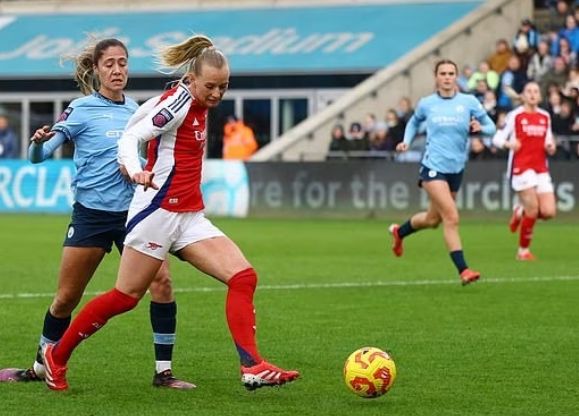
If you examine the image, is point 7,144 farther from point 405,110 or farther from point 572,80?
point 572,80

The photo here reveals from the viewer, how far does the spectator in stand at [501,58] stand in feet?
108

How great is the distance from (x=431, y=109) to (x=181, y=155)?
8139 millimetres

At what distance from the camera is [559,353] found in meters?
10.6

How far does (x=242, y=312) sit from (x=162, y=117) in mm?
1171

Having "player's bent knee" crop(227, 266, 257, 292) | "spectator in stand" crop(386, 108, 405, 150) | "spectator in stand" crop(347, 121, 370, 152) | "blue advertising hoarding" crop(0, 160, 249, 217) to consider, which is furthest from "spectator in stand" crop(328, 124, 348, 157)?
"player's bent knee" crop(227, 266, 257, 292)

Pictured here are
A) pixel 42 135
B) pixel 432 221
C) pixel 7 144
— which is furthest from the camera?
pixel 7 144

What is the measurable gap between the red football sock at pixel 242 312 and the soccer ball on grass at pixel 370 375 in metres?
0.54

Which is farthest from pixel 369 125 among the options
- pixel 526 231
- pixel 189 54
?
pixel 189 54

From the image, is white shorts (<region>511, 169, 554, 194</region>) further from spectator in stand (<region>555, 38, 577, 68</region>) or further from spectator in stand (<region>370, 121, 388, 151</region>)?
spectator in stand (<region>555, 38, 577, 68</region>)

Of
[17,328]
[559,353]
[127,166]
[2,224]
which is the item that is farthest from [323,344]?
[2,224]

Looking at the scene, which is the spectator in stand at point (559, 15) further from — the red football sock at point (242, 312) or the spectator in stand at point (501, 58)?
the red football sock at point (242, 312)

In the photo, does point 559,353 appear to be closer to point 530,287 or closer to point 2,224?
point 530,287

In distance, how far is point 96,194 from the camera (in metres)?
9.43

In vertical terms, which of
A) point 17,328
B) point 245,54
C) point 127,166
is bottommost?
point 17,328
